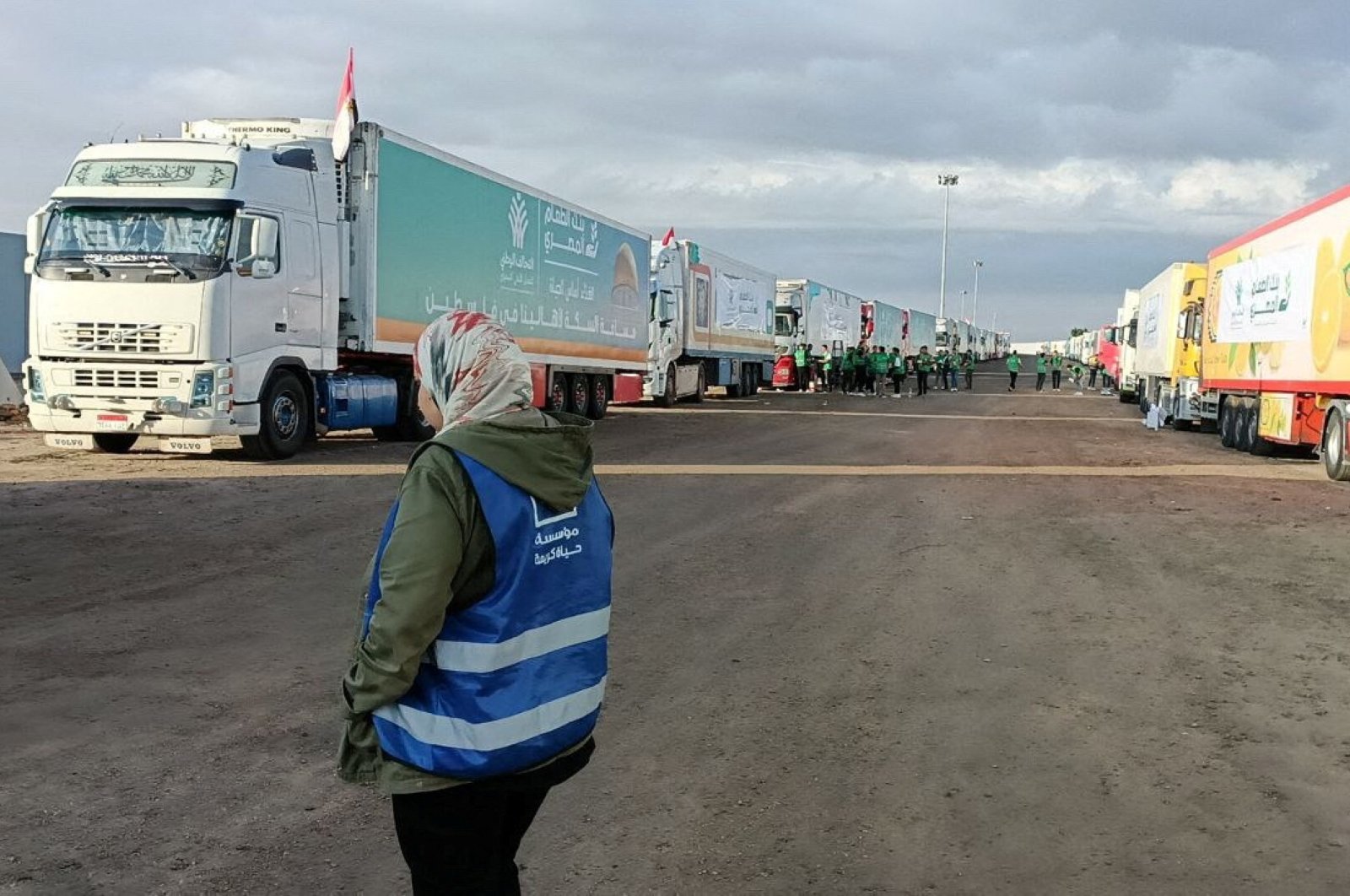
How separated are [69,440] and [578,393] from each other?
1081 cm

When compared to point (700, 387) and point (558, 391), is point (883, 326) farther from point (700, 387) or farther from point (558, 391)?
point (558, 391)

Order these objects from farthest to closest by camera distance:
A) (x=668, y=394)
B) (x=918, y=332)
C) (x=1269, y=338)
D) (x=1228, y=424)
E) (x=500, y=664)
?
(x=918, y=332) → (x=668, y=394) → (x=1228, y=424) → (x=1269, y=338) → (x=500, y=664)

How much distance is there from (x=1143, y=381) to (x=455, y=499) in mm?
37597

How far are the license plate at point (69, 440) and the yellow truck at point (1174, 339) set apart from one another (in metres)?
21.7

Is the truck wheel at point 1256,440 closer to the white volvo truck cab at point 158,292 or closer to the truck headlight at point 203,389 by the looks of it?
the white volvo truck cab at point 158,292

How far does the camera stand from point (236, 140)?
51.8 feet

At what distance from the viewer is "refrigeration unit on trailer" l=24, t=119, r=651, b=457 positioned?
13711mm

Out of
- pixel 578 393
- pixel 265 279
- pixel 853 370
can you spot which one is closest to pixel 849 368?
pixel 853 370

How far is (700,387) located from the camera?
3609 cm

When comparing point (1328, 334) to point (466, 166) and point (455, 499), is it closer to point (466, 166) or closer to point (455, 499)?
point (466, 166)

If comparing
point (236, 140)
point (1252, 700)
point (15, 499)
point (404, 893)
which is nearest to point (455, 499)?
point (404, 893)

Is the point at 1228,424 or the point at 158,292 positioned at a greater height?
the point at 158,292

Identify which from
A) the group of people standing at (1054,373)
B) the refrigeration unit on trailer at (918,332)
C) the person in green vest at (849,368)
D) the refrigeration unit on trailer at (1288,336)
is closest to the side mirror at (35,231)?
the refrigeration unit on trailer at (1288,336)

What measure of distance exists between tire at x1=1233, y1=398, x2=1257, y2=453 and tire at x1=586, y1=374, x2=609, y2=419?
1212cm
